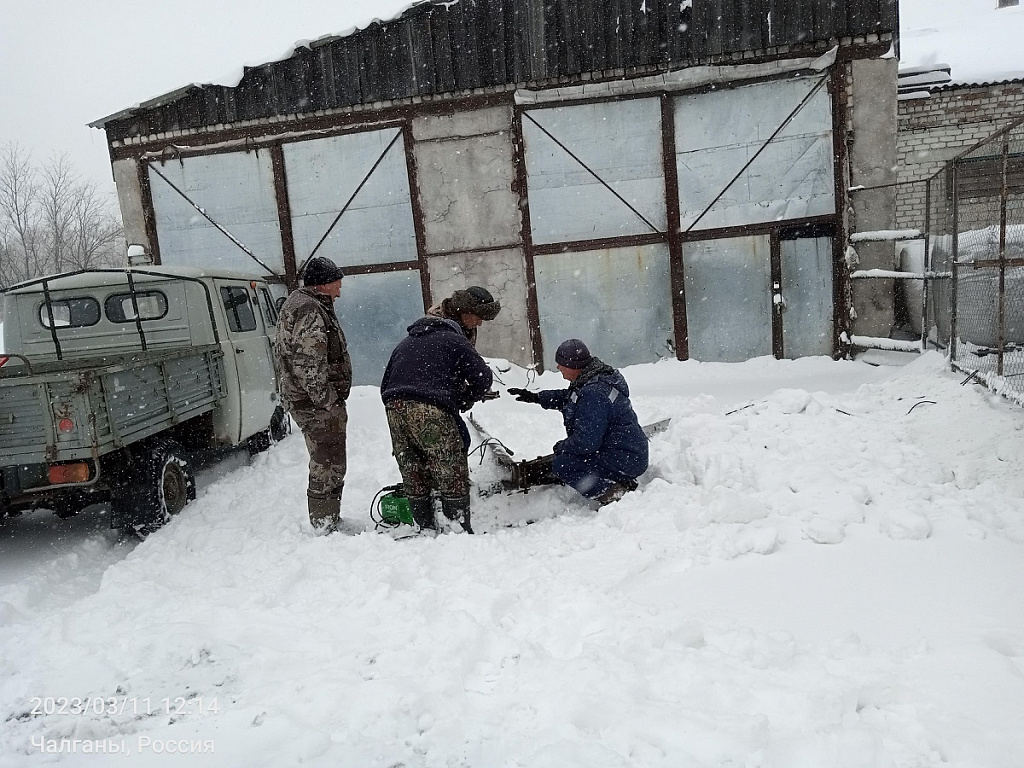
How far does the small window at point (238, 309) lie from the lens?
255 inches

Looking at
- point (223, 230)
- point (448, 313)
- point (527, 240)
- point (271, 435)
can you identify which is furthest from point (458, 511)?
point (223, 230)

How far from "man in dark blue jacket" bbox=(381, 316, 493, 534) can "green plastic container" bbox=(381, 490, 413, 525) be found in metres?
0.08

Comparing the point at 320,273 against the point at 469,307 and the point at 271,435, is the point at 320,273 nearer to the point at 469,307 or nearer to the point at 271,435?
the point at 469,307

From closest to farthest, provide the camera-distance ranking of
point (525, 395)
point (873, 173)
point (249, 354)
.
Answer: point (525, 395)
point (249, 354)
point (873, 173)

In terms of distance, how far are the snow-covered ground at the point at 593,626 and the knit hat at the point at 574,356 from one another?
1074 mm

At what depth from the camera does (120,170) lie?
10.4 meters

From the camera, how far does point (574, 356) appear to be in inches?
185

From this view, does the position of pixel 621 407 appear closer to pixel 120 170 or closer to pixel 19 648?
pixel 19 648

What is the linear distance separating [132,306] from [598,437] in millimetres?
4598

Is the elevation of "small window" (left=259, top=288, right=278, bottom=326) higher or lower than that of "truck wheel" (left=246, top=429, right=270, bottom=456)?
higher

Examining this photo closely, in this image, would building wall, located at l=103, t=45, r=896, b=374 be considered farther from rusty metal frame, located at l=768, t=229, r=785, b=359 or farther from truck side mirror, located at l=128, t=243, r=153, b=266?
truck side mirror, located at l=128, t=243, r=153, b=266

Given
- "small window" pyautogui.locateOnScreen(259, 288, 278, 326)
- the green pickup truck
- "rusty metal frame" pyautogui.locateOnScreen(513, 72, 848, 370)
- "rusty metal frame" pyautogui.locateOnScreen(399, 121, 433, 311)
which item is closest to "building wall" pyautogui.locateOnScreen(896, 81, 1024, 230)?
"rusty metal frame" pyautogui.locateOnScreen(513, 72, 848, 370)

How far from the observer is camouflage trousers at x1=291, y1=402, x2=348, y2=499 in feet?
14.7

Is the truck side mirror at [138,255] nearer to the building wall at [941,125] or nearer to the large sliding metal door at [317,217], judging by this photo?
the large sliding metal door at [317,217]
